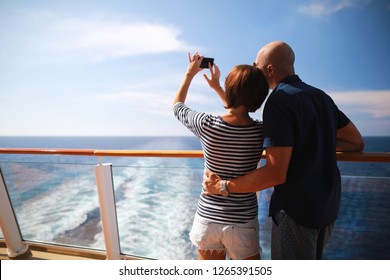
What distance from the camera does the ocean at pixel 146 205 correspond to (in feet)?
4.90

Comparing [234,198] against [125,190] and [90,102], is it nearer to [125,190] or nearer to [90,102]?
[125,190]

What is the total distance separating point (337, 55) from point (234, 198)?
86.6m

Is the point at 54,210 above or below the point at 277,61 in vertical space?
below

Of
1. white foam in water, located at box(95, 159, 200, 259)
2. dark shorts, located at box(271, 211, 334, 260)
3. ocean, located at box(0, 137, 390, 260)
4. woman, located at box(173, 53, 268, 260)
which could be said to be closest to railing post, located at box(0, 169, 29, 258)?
ocean, located at box(0, 137, 390, 260)

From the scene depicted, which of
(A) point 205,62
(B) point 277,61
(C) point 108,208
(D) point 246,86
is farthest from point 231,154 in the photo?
(C) point 108,208

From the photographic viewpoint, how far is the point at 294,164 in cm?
96

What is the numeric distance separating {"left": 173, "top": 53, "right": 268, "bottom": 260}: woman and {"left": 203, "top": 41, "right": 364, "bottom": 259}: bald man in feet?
0.21

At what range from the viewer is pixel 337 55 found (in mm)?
72562

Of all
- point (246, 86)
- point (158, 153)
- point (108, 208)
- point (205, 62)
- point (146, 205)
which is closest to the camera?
point (246, 86)

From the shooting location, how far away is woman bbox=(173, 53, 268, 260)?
0.95 m

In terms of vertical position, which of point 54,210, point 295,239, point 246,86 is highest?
point 246,86

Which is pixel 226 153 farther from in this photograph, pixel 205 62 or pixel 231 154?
pixel 205 62

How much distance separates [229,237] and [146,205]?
1.63m
